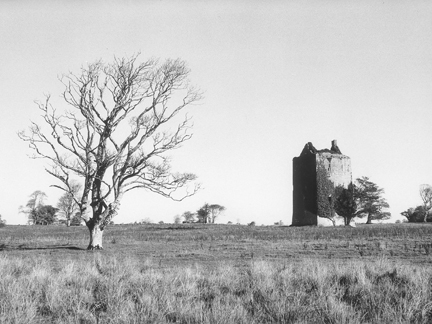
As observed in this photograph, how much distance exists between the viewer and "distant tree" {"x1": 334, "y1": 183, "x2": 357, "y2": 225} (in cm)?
4769

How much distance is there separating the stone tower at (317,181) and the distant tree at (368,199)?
2084 cm

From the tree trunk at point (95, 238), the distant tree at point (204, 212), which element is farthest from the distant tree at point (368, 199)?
the tree trunk at point (95, 238)

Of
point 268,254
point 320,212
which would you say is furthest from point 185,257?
point 320,212

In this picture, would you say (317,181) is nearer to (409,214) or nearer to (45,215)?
(409,214)

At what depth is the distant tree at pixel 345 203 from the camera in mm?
47688

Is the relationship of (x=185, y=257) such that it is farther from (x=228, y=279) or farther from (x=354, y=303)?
(x=354, y=303)

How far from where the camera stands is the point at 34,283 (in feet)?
26.6

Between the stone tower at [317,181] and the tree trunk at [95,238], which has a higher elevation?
the stone tower at [317,181]

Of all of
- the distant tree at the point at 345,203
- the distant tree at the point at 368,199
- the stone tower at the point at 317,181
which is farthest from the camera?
the distant tree at the point at 368,199

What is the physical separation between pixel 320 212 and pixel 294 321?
145ft

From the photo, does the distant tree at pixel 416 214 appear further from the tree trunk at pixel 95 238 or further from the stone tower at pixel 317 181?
the tree trunk at pixel 95 238

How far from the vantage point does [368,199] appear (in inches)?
2825

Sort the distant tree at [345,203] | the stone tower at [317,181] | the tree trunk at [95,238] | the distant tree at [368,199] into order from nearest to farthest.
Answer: the tree trunk at [95,238] < the distant tree at [345,203] < the stone tower at [317,181] < the distant tree at [368,199]

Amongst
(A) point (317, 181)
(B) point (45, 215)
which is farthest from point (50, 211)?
(A) point (317, 181)
